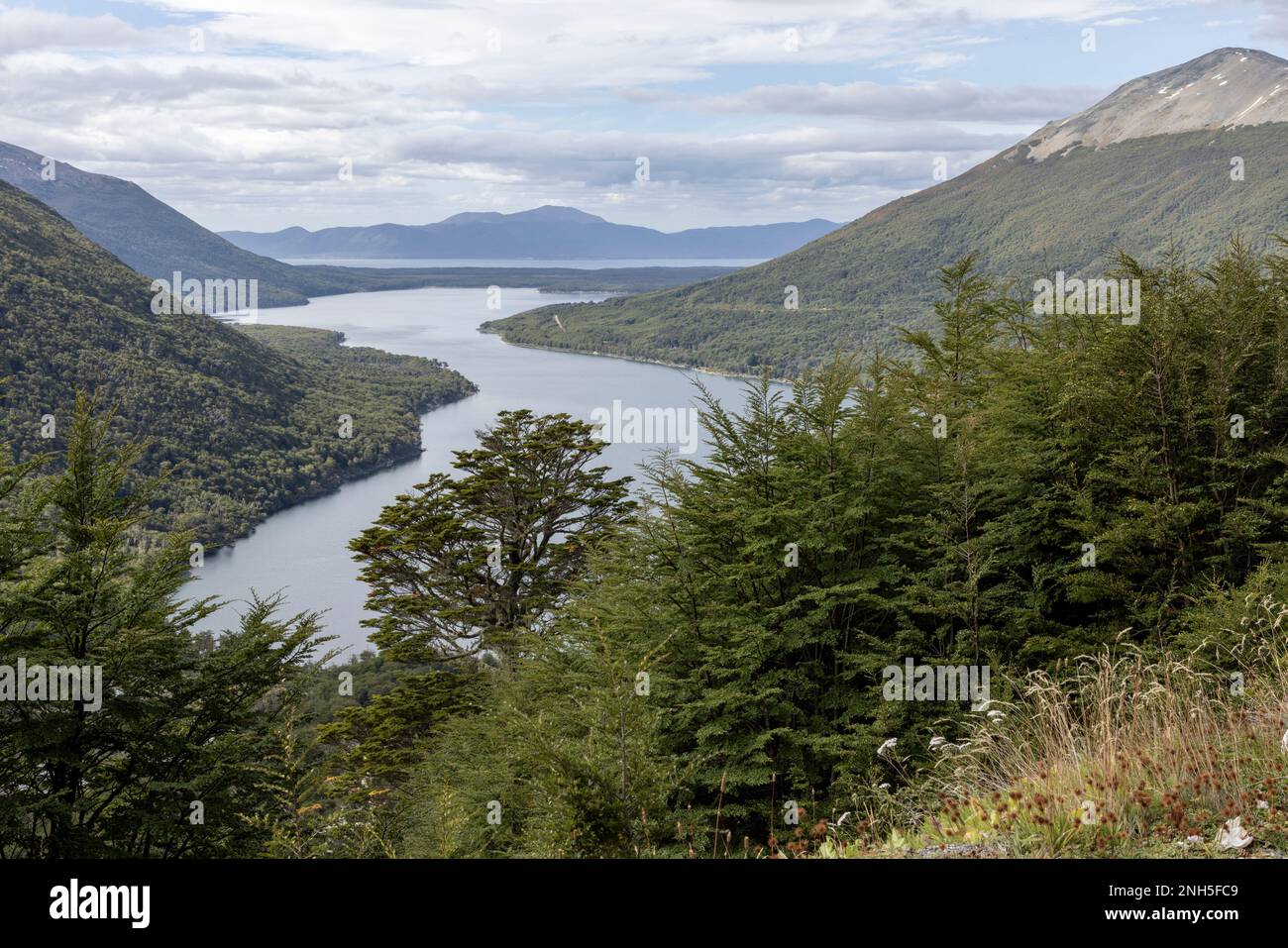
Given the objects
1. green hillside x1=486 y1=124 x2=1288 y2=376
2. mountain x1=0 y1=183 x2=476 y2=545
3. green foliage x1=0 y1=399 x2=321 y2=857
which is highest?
green hillside x1=486 y1=124 x2=1288 y2=376

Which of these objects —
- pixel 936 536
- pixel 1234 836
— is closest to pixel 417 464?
pixel 936 536

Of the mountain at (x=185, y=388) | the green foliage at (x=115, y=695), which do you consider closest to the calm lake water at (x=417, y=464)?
the mountain at (x=185, y=388)

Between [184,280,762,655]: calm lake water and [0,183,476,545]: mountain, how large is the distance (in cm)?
308

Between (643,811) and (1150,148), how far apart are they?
227925mm

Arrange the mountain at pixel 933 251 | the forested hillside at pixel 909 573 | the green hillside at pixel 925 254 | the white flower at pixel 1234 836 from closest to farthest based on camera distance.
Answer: the white flower at pixel 1234 836 < the forested hillside at pixel 909 573 < the green hillside at pixel 925 254 < the mountain at pixel 933 251

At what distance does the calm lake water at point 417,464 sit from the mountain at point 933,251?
15311 millimetres

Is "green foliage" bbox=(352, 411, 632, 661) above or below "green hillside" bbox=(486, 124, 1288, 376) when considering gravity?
below

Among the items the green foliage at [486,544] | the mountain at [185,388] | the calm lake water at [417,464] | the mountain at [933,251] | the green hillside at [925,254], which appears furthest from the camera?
the mountain at [933,251]

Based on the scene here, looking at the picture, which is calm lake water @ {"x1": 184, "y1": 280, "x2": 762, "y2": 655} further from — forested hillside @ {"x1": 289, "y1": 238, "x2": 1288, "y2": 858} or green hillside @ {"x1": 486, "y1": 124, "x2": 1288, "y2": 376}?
green hillside @ {"x1": 486, "y1": 124, "x2": 1288, "y2": 376}

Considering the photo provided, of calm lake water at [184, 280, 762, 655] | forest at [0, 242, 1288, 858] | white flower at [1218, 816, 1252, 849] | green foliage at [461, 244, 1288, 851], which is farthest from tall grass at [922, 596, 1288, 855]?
calm lake water at [184, 280, 762, 655]

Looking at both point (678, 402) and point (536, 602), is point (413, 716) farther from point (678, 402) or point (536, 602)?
point (678, 402)

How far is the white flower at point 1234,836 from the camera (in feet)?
12.2

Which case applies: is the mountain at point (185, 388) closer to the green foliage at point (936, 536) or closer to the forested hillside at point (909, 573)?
the forested hillside at point (909, 573)

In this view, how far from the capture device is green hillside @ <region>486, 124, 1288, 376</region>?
14462cm
